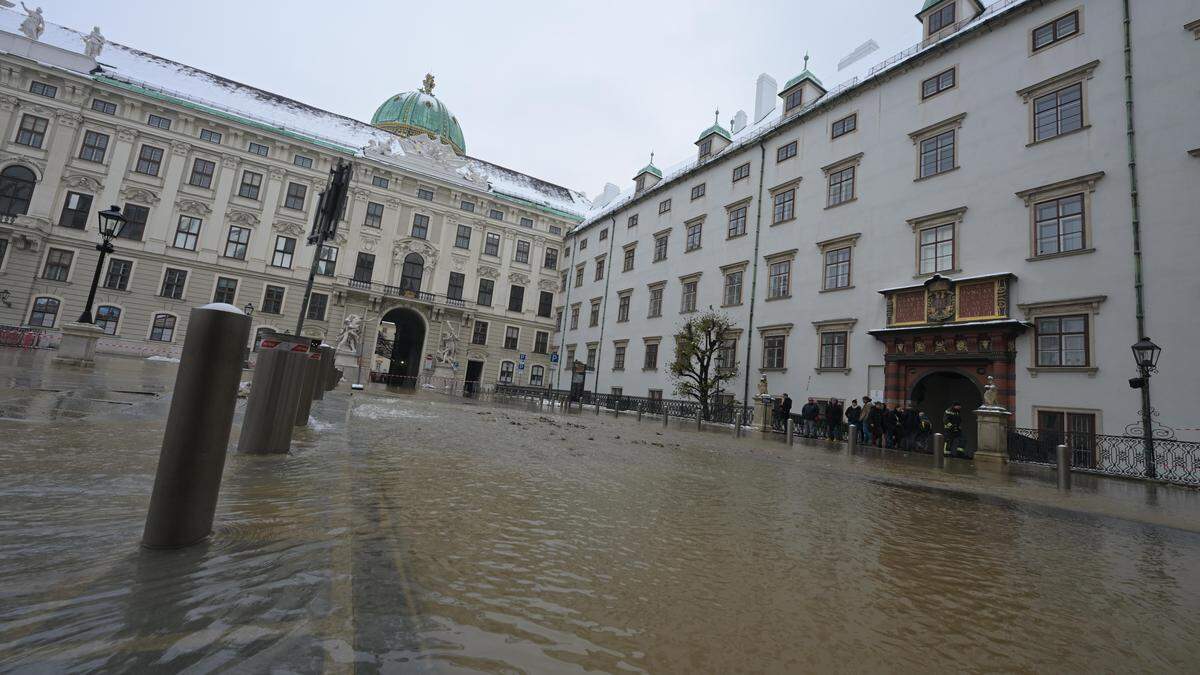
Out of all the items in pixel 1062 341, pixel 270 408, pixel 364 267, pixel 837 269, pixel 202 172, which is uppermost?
pixel 202 172

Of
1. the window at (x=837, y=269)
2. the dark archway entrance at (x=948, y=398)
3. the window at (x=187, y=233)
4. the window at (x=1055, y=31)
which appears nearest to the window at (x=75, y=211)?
the window at (x=187, y=233)

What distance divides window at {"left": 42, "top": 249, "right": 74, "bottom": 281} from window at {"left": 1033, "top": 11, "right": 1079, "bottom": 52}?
4698 centimetres

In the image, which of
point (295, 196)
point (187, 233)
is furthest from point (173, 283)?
point (295, 196)

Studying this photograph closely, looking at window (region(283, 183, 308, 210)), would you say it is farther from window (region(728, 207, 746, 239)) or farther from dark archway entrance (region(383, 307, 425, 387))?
window (region(728, 207, 746, 239))

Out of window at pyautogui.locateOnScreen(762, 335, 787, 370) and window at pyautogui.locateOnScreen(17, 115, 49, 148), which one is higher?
window at pyautogui.locateOnScreen(17, 115, 49, 148)

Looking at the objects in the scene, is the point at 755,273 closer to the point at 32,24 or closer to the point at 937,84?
the point at 937,84

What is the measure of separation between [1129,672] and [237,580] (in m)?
2.28

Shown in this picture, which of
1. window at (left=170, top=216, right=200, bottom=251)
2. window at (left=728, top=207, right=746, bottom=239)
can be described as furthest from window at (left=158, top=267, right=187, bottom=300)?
window at (left=728, top=207, right=746, bottom=239)

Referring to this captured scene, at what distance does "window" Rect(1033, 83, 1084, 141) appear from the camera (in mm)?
14797

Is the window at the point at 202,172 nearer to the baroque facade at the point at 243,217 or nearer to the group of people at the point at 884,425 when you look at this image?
the baroque facade at the point at 243,217

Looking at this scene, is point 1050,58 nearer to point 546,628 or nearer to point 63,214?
point 546,628

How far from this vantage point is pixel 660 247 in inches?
1203

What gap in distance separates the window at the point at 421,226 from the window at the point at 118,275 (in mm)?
16904

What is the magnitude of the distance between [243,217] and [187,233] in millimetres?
3258
